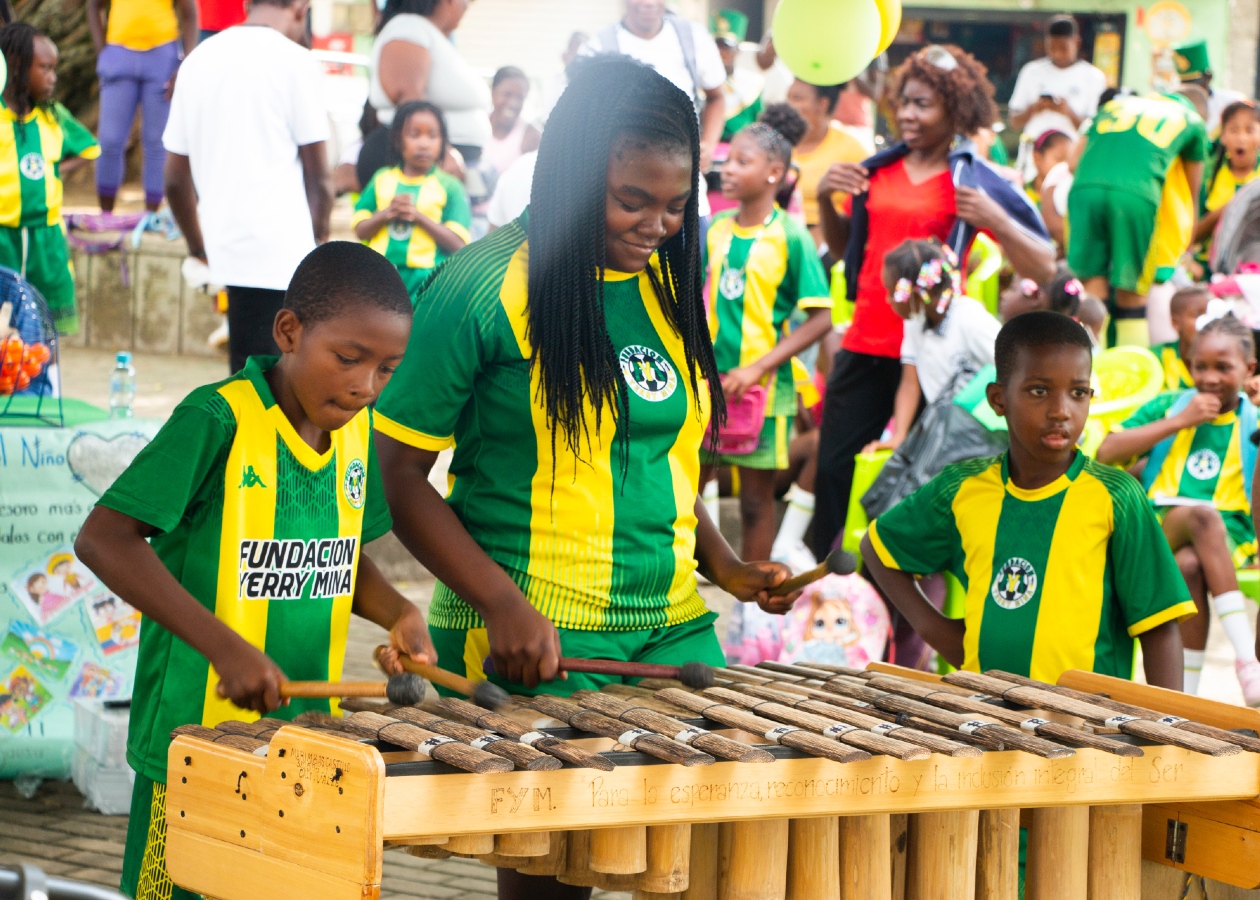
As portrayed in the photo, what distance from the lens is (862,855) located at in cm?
284

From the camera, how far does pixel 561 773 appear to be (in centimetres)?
246

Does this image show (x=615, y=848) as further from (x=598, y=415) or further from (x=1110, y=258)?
(x=1110, y=258)

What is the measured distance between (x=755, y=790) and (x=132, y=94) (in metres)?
8.08

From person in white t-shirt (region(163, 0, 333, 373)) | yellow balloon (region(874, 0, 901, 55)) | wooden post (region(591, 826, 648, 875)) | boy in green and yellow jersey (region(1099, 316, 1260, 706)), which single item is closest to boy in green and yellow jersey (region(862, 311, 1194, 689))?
yellow balloon (region(874, 0, 901, 55))

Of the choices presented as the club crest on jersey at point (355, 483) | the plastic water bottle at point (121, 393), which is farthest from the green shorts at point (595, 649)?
the plastic water bottle at point (121, 393)

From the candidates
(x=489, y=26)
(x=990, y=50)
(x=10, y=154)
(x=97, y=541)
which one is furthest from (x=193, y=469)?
(x=990, y=50)

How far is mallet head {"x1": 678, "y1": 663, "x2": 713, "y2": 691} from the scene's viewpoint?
2.92 metres

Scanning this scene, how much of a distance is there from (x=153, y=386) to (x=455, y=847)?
7.50 meters

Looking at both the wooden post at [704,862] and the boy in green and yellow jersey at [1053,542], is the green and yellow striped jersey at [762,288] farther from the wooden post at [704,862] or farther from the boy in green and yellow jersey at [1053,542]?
the wooden post at [704,862]

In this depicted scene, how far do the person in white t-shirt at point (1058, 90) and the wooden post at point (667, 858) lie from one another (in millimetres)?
10273

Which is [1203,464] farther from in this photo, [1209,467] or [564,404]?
[564,404]

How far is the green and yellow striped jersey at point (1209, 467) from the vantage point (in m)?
5.75

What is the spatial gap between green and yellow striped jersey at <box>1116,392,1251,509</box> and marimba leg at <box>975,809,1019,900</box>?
10.00ft

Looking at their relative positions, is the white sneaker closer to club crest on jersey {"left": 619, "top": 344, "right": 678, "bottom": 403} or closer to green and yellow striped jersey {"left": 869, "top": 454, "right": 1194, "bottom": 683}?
→ green and yellow striped jersey {"left": 869, "top": 454, "right": 1194, "bottom": 683}
